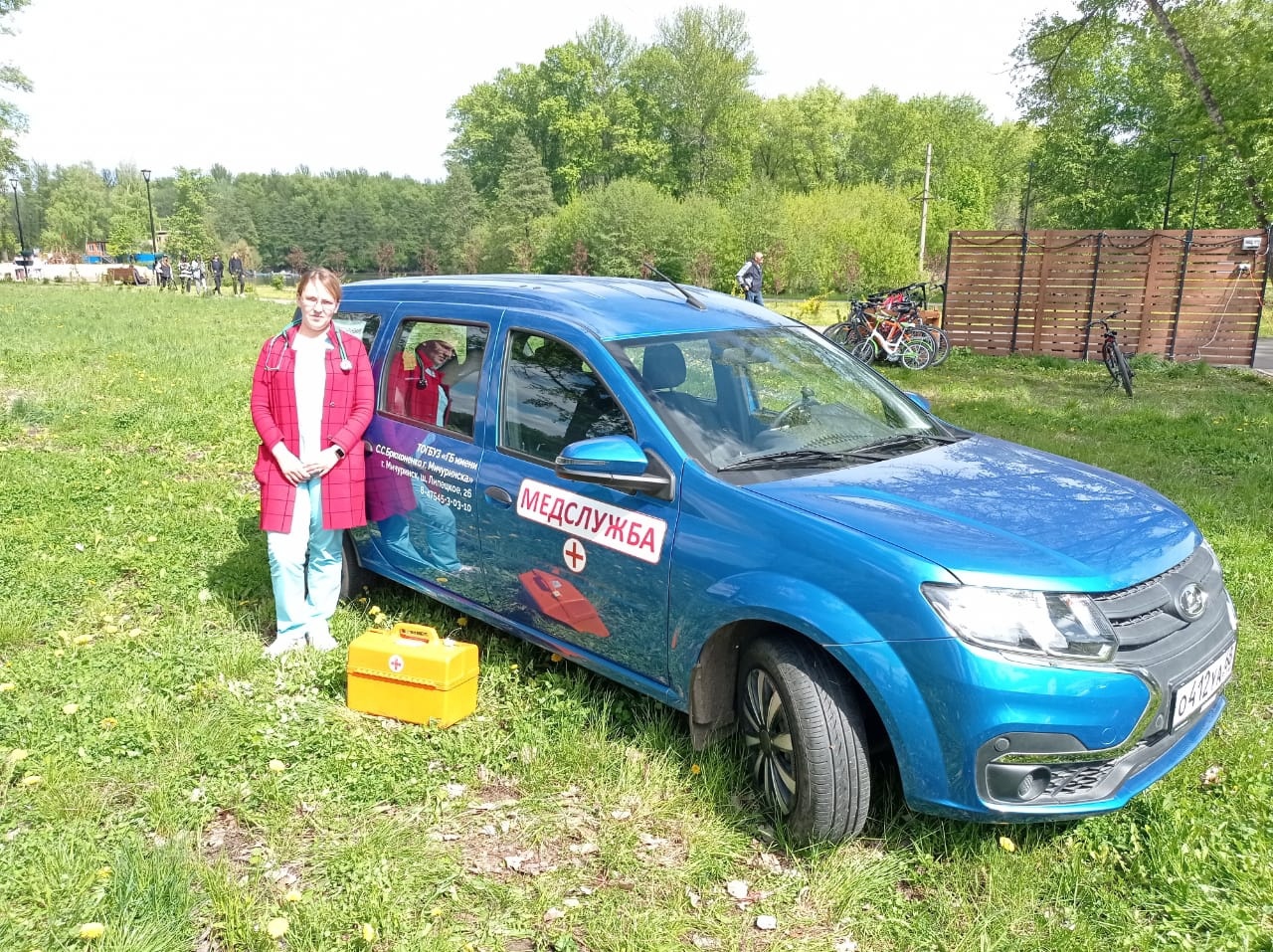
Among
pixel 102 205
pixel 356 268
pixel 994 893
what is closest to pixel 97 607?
pixel 994 893

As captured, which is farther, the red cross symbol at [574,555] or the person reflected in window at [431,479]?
the person reflected in window at [431,479]

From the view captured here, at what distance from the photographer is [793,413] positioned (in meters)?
3.85

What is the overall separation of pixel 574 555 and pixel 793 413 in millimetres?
1065

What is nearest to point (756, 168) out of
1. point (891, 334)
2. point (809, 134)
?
point (809, 134)

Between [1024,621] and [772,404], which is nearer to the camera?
[1024,621]

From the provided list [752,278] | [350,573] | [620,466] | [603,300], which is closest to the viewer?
[620,466]

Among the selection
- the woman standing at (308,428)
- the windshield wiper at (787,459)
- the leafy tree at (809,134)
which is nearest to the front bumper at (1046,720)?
the windshield wiper at (787,459)

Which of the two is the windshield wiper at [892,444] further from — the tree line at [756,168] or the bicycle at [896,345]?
the tree line at [756,168]

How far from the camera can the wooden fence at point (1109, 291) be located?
1587 centimetres

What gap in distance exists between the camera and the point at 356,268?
109m

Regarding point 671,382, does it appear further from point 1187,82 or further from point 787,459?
point 1187,82

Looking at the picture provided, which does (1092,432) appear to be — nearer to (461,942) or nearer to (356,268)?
(461,942)

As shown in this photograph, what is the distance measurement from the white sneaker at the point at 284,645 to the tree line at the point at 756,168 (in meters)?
19.5

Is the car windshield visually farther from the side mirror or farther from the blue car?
the side mirror
